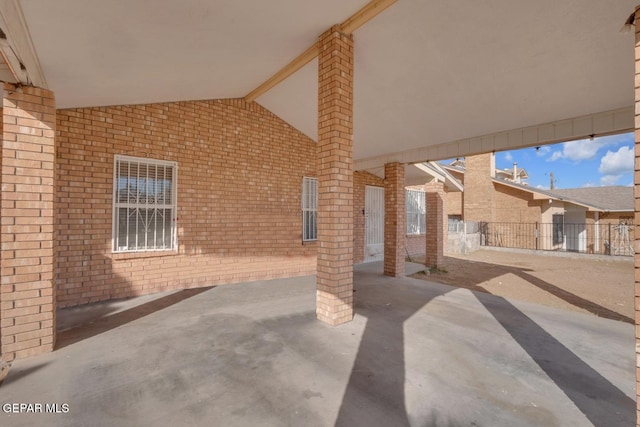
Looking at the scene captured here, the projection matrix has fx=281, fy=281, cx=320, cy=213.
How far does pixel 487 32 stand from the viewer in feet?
11.7

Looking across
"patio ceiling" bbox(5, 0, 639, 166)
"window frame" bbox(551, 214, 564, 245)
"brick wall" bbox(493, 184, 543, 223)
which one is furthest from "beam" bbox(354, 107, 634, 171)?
"window frame" bbox(551, 214, 564, 245)

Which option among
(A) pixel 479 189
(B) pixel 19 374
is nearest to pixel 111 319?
(B) pixel 19 374

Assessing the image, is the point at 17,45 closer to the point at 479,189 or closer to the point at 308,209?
the point at 308,209

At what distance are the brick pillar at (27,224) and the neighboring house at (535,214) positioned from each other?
1732cm

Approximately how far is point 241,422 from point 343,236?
2.47m

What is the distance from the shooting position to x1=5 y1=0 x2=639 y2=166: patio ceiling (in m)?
3.02

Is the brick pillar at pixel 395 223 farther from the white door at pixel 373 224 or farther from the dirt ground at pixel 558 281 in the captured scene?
the white door at pixel 373 224

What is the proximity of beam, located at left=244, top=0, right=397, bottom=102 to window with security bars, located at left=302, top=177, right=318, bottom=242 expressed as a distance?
2.56 m

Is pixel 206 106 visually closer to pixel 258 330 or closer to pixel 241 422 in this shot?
pixel 258 330

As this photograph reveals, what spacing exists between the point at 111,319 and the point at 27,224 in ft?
6.23

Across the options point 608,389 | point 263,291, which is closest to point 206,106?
point 263,291

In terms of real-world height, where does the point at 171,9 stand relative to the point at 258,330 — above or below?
above

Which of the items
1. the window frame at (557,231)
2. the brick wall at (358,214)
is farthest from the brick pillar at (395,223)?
the window frame at (557,231)

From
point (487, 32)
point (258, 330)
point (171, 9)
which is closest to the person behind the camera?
point (171, 9)
